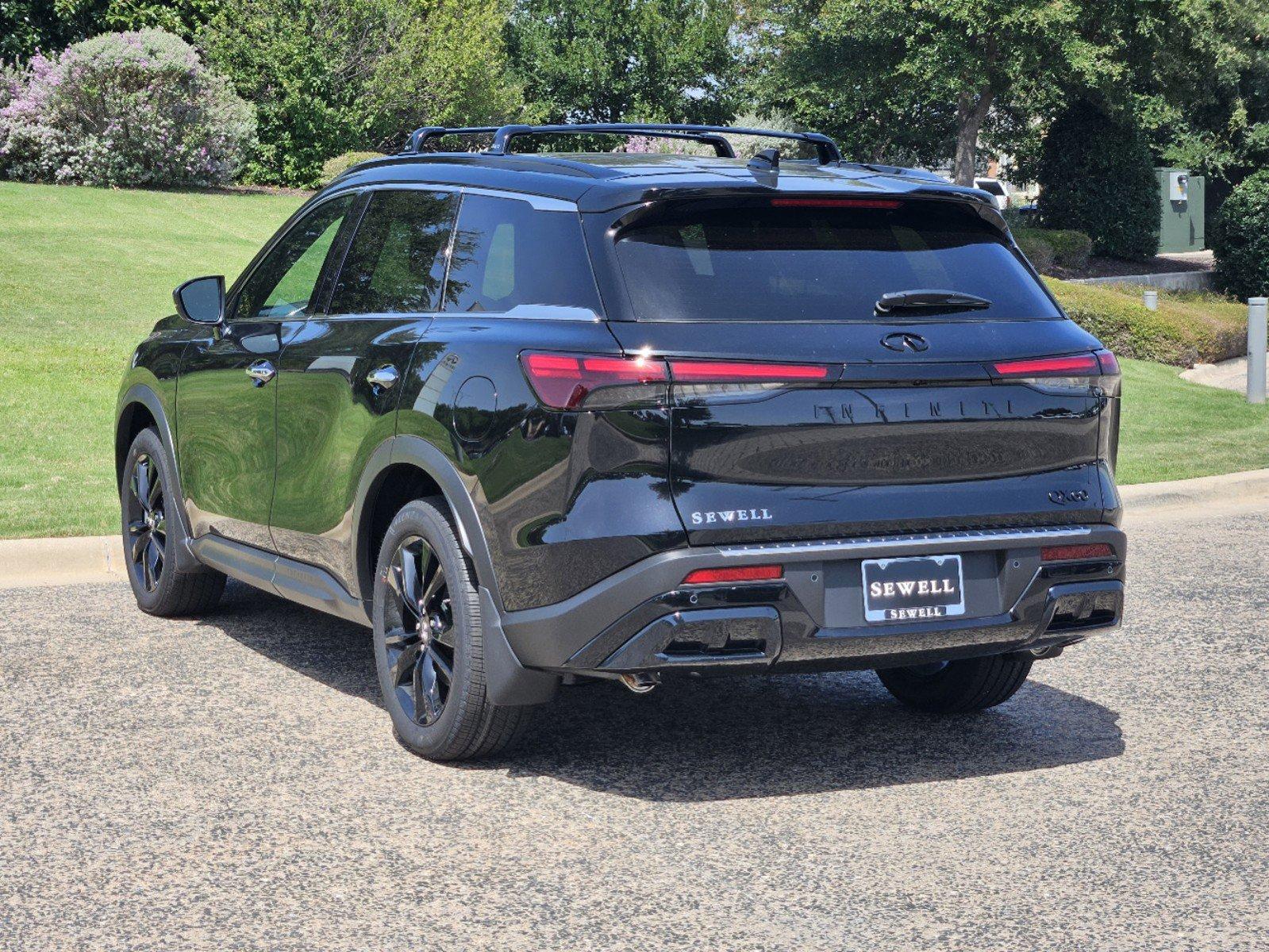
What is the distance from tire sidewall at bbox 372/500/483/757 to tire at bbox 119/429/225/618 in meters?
1.93

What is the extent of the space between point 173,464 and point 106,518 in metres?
2.31

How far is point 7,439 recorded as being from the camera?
11211 mm

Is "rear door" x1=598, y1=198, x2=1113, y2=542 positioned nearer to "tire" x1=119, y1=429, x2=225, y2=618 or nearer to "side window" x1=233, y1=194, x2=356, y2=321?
"side window" x1=233, y1=194, x2=356, y2=321

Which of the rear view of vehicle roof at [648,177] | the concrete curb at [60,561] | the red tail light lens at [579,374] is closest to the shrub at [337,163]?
the concrete curb at [60,561]

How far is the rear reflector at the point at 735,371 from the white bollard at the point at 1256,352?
13041mm

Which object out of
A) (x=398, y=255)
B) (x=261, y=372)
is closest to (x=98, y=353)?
→ (x=261, y=372)

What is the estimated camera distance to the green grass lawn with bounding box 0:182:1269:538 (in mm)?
10188

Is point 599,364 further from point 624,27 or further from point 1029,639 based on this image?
point 624,27

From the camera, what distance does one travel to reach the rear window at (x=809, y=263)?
4.57 m

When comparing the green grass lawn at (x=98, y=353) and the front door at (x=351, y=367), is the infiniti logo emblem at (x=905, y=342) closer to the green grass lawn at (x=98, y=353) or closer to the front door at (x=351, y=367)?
the front door at (x=351, y=367)

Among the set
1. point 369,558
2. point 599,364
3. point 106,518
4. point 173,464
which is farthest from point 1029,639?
point 106,518

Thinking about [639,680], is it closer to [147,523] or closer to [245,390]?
[245,390]

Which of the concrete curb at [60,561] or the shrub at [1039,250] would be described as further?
the shrub at [1039,250]

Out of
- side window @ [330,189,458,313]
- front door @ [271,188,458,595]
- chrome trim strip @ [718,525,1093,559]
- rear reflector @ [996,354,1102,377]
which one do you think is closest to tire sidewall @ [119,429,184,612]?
front door @ [271,188,458,595]
